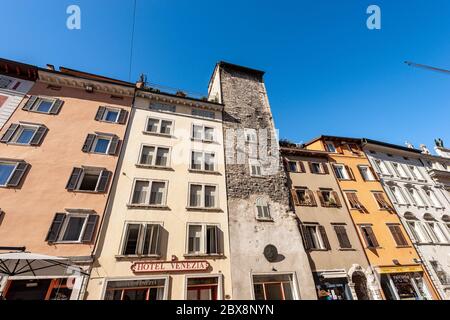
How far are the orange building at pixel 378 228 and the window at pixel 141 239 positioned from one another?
59.1 ft

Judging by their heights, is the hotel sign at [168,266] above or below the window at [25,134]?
below

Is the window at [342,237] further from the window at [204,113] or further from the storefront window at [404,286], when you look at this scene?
the window at [204,113]

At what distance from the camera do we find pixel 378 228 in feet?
66.8

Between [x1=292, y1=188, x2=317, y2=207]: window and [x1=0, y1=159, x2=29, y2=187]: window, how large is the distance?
2210 cm

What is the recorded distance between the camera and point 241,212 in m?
17.7

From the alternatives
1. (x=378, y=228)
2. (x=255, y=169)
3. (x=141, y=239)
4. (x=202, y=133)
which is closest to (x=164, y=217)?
(x=141, y=239)

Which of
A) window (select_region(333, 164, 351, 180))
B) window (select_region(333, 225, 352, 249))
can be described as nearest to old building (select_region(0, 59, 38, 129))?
window (select_region(333, 225, 352, 249))

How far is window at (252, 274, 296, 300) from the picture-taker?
48.1 feet

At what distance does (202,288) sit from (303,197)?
42.3 ft

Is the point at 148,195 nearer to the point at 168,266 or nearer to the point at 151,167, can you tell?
the point at 151,167

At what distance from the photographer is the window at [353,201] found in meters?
21.2

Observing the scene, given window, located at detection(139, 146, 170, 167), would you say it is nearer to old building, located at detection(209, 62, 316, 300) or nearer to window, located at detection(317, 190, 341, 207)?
old building, located at detection(209, 62, 316, 300)

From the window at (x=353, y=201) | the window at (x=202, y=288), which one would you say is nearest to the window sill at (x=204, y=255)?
the window at (x=202, y=288)
